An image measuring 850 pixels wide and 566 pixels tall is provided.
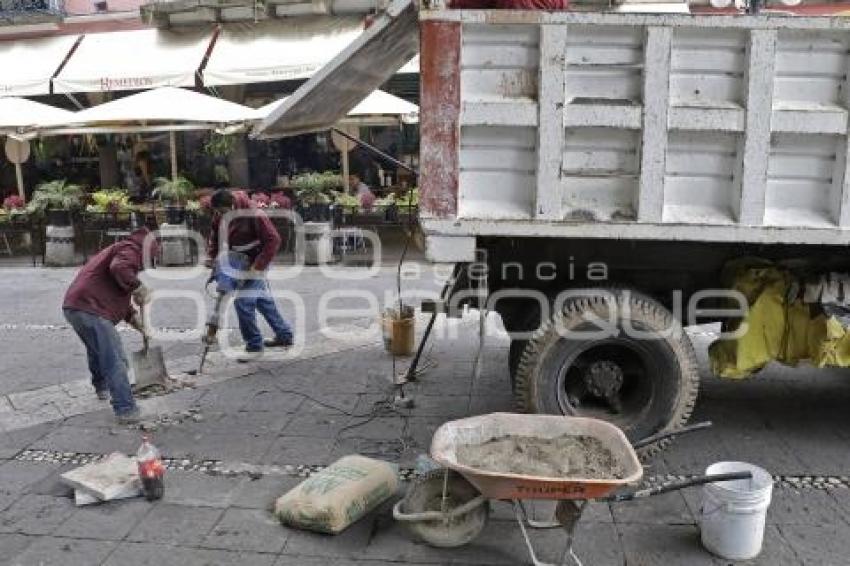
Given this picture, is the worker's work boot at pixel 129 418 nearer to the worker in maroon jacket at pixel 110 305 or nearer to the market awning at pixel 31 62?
the worker in maroon jacket at pixel 110 305

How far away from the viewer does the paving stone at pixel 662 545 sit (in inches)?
155

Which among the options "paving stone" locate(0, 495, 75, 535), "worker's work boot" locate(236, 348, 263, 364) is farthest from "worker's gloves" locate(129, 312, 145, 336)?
"paving stone" locate(0, 495, 75, 535)

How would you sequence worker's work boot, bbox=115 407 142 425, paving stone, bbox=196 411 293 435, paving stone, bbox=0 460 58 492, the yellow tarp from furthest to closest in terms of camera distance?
worker's work boot, bbox=115 407 142 425 < paving stone, bbox=196 411 293 435 < the yellow tarp < paving stone, bbox=0 460 58 492

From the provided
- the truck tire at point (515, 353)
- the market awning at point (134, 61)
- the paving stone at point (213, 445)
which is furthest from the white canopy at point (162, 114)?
the truck tire at point (515, 353)

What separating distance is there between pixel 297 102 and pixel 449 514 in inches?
106

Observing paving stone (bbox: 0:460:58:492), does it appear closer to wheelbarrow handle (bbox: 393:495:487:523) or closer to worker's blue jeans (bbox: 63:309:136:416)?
worker's blue jeans (bbox: 63:309:136:416)

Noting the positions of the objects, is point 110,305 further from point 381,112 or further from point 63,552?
point 381,112

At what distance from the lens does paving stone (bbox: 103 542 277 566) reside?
156 inches

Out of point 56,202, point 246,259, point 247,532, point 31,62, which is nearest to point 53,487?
point 247,532

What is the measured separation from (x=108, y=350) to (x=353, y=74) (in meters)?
2.55

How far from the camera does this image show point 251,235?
715 cm

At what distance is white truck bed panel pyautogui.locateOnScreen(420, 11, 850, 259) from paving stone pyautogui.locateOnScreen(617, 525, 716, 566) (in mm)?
1592

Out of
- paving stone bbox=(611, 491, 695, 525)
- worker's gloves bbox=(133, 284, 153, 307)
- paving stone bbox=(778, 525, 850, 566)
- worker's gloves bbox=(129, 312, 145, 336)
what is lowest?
paving stone bbox=(611, 491, 695, 525)

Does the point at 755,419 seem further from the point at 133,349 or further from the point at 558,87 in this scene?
the point at 133,349
